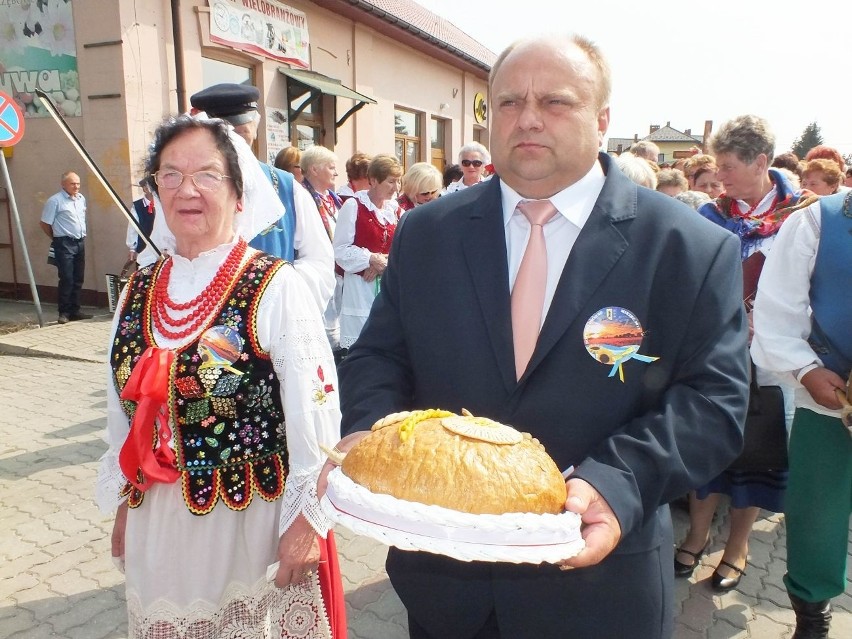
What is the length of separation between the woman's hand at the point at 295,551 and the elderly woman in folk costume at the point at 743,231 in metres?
A: 2.27

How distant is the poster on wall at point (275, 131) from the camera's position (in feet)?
34.9

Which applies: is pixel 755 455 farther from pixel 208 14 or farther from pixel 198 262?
pixel 208 14

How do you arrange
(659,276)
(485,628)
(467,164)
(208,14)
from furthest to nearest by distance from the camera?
(208,14)
(467,164)
(485,628)
(659,276)

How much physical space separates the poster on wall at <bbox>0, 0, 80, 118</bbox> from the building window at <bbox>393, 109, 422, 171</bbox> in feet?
24.4

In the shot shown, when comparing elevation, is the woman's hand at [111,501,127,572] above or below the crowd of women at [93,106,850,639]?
below

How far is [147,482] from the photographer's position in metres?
1.91

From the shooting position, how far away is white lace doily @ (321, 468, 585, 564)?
106 cm

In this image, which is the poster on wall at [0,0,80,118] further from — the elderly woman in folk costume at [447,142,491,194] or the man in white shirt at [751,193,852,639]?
the man in white shirt at [751,193,852,639]

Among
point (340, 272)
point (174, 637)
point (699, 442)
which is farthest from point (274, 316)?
point (340, 272)

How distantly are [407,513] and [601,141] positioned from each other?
42.0 inches

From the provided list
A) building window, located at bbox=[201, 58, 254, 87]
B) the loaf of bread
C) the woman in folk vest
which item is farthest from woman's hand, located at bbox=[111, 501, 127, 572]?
building window, located at bbox=[201, 58, 254, 87]

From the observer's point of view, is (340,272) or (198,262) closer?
(198,262)

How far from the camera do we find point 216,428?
75.9 inches

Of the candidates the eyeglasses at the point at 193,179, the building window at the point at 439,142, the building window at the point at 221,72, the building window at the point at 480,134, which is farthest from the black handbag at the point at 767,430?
the building window at the point at 480,134
